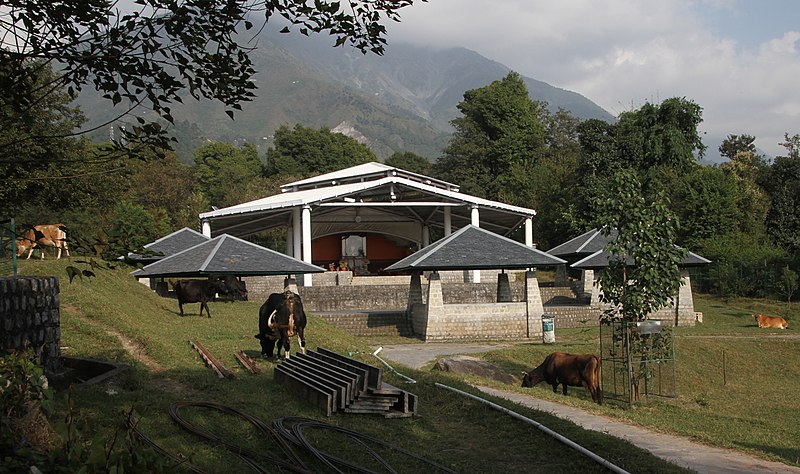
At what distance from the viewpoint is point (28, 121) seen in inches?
249

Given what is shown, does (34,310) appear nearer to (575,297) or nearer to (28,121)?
(28,121)

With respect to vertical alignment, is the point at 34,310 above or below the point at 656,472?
above

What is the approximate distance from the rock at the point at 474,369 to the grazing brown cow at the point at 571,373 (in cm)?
100

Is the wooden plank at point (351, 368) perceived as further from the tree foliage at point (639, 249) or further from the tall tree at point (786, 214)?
the tall tree at point (786, 214)

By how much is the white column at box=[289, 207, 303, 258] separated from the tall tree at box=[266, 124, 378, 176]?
3914 cm

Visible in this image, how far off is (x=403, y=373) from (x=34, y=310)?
704cm

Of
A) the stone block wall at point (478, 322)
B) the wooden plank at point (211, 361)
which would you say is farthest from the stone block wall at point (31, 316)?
the stone block wall at point (478, 322)

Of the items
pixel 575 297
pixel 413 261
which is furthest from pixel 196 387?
pixel 575 297

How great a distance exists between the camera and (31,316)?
9703mm

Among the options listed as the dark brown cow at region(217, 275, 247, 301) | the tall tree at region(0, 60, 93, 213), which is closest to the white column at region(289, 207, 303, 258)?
the dark brown cow at region(217, 275, 247, 301)

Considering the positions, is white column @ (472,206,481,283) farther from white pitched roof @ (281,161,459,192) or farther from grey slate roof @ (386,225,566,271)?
grey slate roof @ (386,225,566,271)

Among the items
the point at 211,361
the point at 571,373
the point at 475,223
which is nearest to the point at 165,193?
the point at 475,223

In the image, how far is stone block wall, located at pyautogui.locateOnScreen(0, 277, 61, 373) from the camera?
366 inches

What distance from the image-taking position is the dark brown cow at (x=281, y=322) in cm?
1449
